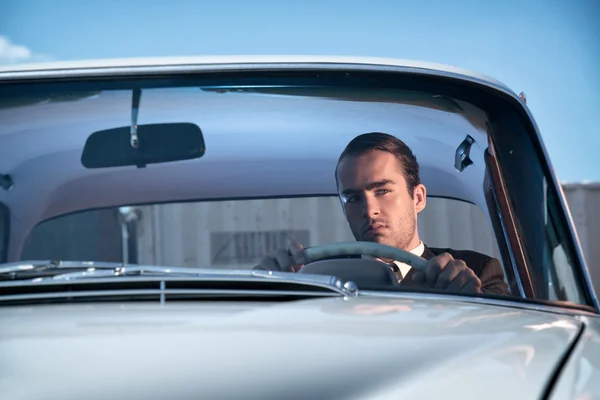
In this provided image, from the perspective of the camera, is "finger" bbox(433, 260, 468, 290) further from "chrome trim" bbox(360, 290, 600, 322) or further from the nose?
the nose

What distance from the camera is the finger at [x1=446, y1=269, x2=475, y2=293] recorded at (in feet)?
6.57

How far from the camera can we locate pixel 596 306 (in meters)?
2.00

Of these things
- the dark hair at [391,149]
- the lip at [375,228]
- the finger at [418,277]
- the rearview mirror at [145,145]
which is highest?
the rearview mirror at [145,145]

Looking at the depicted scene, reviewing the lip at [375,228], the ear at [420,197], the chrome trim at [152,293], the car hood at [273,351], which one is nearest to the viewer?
the car hood at [273,351]

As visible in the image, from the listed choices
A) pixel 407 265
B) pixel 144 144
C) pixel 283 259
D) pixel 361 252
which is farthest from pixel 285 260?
pixel 144 144

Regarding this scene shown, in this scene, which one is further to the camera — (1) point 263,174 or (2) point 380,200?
(1) point 263,174

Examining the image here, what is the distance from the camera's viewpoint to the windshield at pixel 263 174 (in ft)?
7.05

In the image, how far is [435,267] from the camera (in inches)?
81.3

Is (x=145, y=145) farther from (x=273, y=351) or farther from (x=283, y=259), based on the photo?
→ (x=273, y=351)

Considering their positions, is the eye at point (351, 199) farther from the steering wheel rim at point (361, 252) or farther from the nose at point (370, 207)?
the steering wheel rim at point (361, 252)

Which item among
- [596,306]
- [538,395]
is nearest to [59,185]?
[596,306]

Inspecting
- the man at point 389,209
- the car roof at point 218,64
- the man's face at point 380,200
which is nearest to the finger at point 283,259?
the man at point 389,209

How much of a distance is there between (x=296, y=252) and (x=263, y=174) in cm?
48

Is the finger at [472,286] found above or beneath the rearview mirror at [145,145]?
beneath
